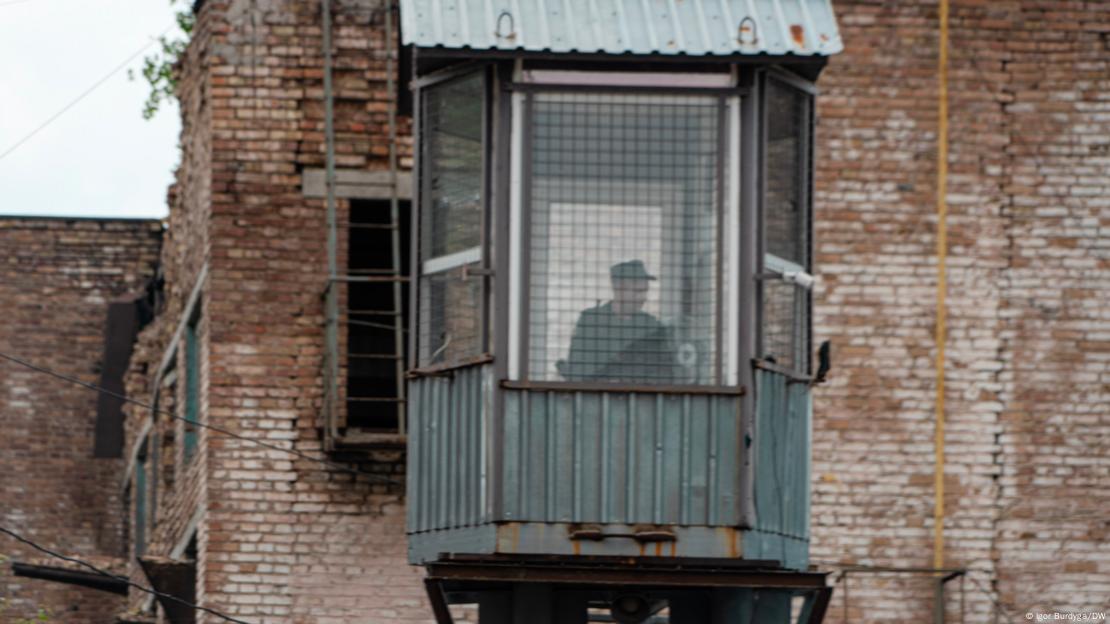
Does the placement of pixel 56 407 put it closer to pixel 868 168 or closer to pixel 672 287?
pixel 868 168

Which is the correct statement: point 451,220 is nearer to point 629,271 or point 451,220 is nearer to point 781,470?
point 629,271

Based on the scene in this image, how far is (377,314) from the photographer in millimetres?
16031

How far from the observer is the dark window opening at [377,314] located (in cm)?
1631

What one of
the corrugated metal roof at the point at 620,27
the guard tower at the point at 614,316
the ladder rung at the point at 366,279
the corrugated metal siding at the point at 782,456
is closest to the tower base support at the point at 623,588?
the guard tower at the point at 614,316

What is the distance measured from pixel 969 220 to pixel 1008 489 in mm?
1864

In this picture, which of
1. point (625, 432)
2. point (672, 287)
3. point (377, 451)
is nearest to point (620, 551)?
point (625, 432)

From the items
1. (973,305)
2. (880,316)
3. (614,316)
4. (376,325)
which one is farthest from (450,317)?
(973,305)

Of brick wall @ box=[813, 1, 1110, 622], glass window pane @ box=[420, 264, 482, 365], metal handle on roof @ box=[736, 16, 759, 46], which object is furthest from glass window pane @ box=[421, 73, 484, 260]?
brick wall @ box=[813, 1, 1110, 622]

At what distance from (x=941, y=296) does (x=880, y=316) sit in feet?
1.45

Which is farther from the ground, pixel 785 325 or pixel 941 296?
pixel 941 296

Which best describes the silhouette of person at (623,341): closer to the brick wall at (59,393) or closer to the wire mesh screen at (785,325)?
the wire mesh screen at (785,325)

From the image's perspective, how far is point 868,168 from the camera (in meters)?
16.0

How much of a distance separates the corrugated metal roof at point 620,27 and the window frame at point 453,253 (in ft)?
0.75

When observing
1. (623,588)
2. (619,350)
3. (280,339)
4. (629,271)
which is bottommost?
(623,588)
